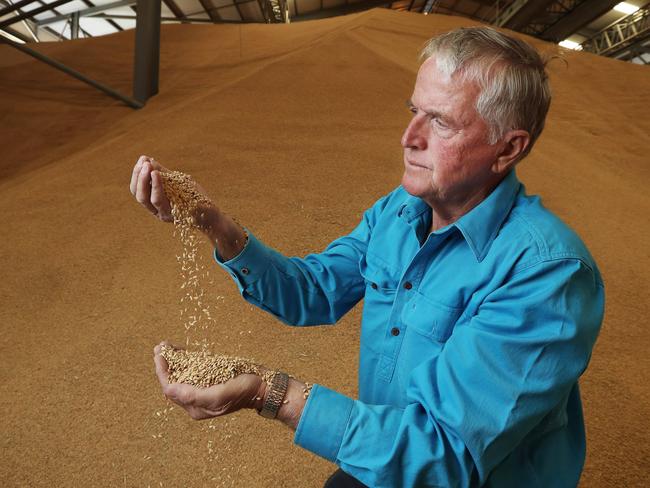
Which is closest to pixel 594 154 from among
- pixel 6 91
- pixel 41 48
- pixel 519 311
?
pixel 519 311

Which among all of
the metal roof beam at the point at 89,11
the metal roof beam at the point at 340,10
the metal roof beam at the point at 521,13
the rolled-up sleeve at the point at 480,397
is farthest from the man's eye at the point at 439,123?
the metal roof beam at the point at 340,10

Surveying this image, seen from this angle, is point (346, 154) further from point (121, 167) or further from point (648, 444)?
point (648, 444)

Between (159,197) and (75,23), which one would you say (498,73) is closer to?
(159,197)

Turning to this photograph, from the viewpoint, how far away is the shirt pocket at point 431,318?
1.12 meters

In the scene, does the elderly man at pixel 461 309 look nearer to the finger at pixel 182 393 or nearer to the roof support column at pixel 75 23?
the finger at pixel 182 393

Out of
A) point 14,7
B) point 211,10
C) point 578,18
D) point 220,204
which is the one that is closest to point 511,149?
point 220,204

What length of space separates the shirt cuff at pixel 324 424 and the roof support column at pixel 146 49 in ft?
13.7

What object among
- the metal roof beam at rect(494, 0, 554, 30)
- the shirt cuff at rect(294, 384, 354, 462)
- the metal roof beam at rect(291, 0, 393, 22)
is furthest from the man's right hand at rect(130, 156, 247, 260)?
the metal roof beam at rect(291, 0, 393, 22)

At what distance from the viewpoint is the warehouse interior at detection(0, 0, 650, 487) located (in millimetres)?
2068

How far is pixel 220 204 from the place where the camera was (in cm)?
326

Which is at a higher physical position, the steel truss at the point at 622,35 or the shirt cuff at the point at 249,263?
the shirt cuff at the point at 249,263

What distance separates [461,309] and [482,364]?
193mm

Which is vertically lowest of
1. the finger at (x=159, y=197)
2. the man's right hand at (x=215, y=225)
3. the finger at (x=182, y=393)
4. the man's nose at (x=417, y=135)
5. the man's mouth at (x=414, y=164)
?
the finger at (x=182, y=393)

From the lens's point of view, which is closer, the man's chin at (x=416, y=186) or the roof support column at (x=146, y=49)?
the man's chin at (x=416, y=186)
